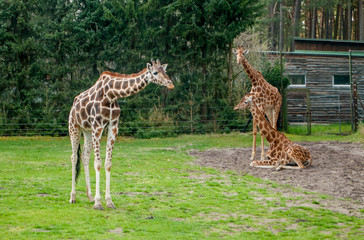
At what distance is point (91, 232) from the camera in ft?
18.9

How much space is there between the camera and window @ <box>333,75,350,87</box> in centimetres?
2386

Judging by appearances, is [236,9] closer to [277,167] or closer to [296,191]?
[277,167]

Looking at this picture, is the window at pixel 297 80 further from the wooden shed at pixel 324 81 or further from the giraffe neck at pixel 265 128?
the giraffe neck at pixel 265 128

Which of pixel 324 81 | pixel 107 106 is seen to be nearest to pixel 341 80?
pixel 324 81

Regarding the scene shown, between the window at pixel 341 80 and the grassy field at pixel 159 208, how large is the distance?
582 inches

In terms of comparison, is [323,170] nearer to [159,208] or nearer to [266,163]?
[266,163]

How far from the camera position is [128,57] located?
20141 millimetres

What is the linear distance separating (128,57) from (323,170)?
11.7m

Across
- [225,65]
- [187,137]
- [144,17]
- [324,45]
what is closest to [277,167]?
[187,137]

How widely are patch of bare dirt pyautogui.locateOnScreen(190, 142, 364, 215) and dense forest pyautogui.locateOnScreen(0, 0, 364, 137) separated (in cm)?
542

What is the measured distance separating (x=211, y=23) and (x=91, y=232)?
51.9 feet

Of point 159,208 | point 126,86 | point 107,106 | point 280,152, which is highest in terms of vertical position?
point 126,86

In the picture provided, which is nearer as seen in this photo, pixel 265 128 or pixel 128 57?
pixel 265 128

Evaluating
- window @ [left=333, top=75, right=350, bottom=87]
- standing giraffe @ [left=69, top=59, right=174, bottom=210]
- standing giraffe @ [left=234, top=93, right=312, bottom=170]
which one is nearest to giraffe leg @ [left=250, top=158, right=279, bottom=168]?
standing giraffe @ [left=234, top=93, right=312, bottom=170]
